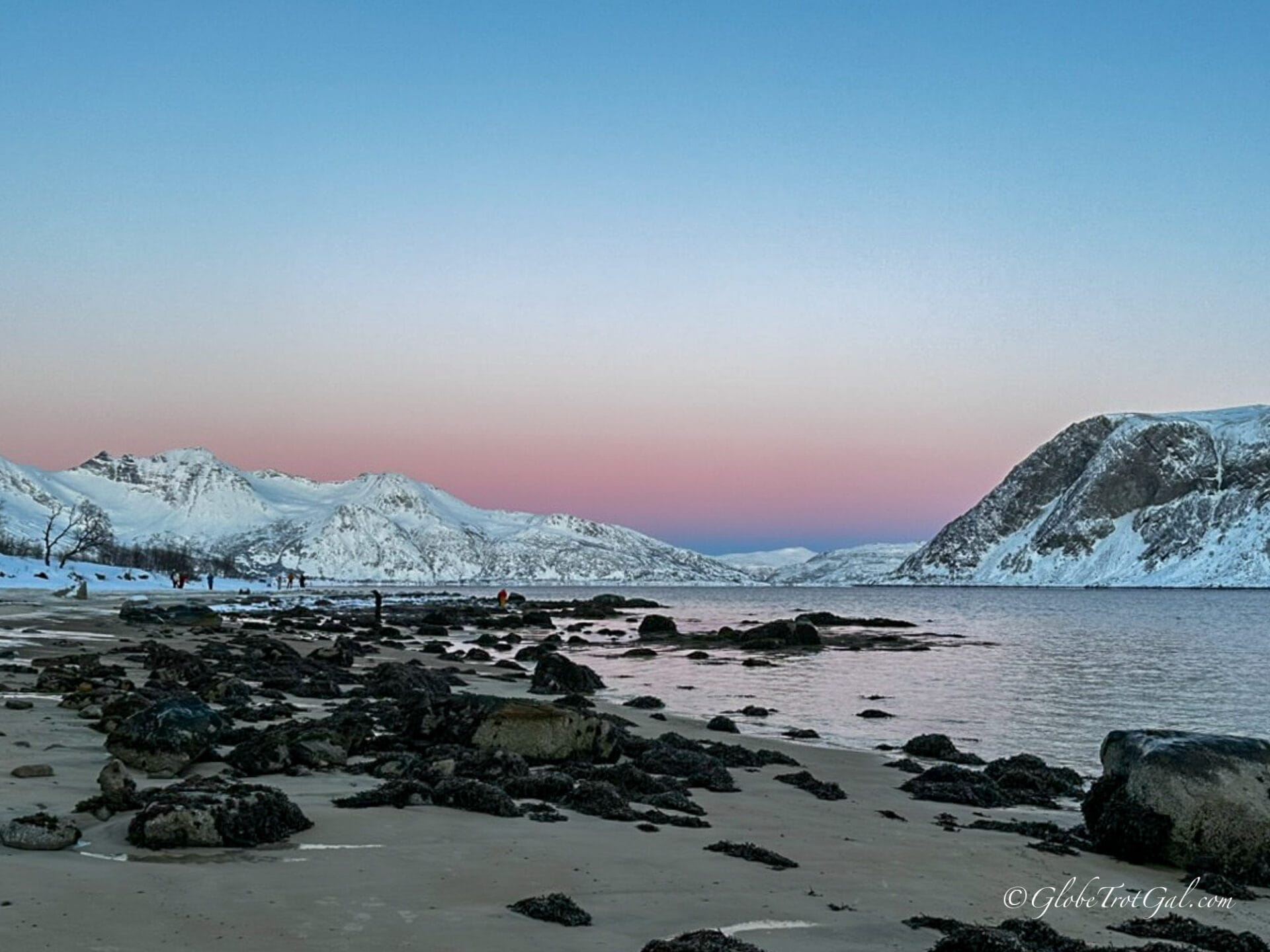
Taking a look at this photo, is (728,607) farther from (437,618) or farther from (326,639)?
(326,639)

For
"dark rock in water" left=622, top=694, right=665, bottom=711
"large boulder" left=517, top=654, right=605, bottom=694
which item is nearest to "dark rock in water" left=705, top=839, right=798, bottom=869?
"dark rock in water" left=622, top=694, right=665, bottom=711

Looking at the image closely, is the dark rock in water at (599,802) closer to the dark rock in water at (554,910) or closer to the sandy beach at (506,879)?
the sandy beach at (506,879)

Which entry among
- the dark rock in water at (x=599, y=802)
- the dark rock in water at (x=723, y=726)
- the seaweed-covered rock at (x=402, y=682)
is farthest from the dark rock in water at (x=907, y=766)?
the seaweed-covered rock at (x=402, y=682)

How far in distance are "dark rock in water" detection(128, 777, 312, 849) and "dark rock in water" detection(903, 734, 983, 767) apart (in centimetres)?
1368

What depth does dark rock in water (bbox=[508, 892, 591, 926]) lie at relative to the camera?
278 inches

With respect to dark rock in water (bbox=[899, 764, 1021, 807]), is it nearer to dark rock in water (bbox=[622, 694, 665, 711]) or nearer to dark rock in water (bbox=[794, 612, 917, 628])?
dark rock in water (bbox=[622, 694, 665, 711])

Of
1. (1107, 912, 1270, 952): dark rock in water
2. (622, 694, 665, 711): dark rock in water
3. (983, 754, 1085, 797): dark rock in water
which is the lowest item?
(622, 694, 665, 711): dark rock in water

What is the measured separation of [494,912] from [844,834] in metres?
5.88

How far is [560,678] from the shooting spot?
29422 millimetres

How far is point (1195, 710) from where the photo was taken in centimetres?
2736

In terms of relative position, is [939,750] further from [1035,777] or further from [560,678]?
[560,678]

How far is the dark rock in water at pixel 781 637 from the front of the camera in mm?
56562

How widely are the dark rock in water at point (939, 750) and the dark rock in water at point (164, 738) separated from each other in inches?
514

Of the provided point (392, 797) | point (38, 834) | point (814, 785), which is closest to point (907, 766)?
point (814, 785)
